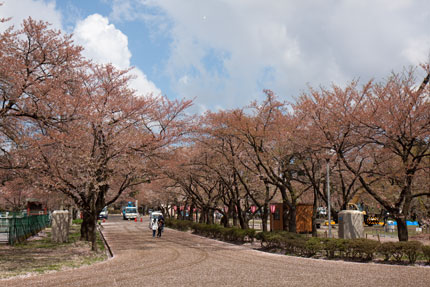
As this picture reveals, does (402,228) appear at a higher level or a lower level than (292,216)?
lower

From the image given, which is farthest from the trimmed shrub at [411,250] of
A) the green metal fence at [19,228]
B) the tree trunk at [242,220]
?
the green metal fence at [19,228]

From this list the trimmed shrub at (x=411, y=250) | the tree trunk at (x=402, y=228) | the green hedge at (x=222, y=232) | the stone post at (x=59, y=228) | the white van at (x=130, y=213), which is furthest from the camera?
the white van at (x=130, y=213)

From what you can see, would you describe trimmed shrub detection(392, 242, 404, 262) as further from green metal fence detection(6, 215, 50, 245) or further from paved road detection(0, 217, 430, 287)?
green metal fence detection(6, 215, 50, 245)

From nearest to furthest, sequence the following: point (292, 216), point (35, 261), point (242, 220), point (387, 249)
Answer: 1. point (387, 249)
2. point (35, 261)
3. point (292, 216)
4. point (242, 220)

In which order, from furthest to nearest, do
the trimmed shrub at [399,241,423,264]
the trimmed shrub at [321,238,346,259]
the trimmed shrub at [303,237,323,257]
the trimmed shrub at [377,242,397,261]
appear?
the trimmed shrub at [303,237,323,257] → the trimmed shrub at [321,238,346,259] → the trimmed shrub at [377,242,397,261] → the trimmed shrub at [399,241,423,264]

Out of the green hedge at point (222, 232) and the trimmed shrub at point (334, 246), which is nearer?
the trimmed shrub at point (334, 246)

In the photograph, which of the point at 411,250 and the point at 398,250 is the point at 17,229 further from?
the point at 411,250

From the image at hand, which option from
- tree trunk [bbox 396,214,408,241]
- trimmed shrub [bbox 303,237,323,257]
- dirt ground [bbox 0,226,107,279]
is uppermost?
tree trunk [bbox 396,214,408,241]

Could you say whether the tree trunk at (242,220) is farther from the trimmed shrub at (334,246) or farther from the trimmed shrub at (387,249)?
the trimmed shrub at (387,249)

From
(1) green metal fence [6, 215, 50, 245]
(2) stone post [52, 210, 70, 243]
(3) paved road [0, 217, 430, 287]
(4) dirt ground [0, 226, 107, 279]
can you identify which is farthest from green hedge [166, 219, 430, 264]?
(1) green metal fence [6, 215, 50, 245]

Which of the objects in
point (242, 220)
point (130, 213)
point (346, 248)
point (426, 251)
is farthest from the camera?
point (130, 213)

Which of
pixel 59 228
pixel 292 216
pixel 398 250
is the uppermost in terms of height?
pixel 292 216

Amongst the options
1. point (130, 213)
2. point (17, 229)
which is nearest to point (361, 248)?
point (17, 229)

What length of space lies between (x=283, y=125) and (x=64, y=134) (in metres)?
11.4
